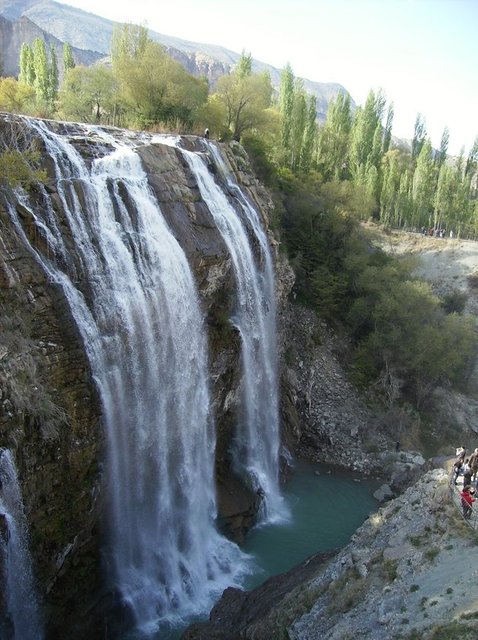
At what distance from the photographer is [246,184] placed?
2872 centimetres

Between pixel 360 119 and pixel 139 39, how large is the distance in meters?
32.4

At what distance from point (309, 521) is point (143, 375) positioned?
36.1ft

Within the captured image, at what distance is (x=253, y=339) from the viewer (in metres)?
23.8

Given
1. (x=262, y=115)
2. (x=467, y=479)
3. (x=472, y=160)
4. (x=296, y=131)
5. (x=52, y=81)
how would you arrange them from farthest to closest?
(x=472, y=160), (x=52, y=81), (x=296, y=131), (x=262, y=115), (x=467, y=479)

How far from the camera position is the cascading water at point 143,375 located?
15742 millimetres

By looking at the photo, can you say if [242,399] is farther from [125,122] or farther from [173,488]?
[125,122]

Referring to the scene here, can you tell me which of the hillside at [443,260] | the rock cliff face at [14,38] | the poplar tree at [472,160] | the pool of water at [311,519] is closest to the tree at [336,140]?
the hillside at [443,260]

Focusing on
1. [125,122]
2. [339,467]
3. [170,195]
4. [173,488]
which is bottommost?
[339,467]

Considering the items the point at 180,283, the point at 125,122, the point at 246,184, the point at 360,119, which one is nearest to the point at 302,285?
the point at 246,184

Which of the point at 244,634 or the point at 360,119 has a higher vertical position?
the point at 360,119

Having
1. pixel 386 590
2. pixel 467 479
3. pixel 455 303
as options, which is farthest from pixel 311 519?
pixel 455 303

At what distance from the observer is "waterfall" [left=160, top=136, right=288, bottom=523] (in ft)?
75.6

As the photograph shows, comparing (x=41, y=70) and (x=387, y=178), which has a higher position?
(x=41, y=70)

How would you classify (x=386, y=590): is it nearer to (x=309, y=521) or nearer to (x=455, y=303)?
(x=309, y=521)
